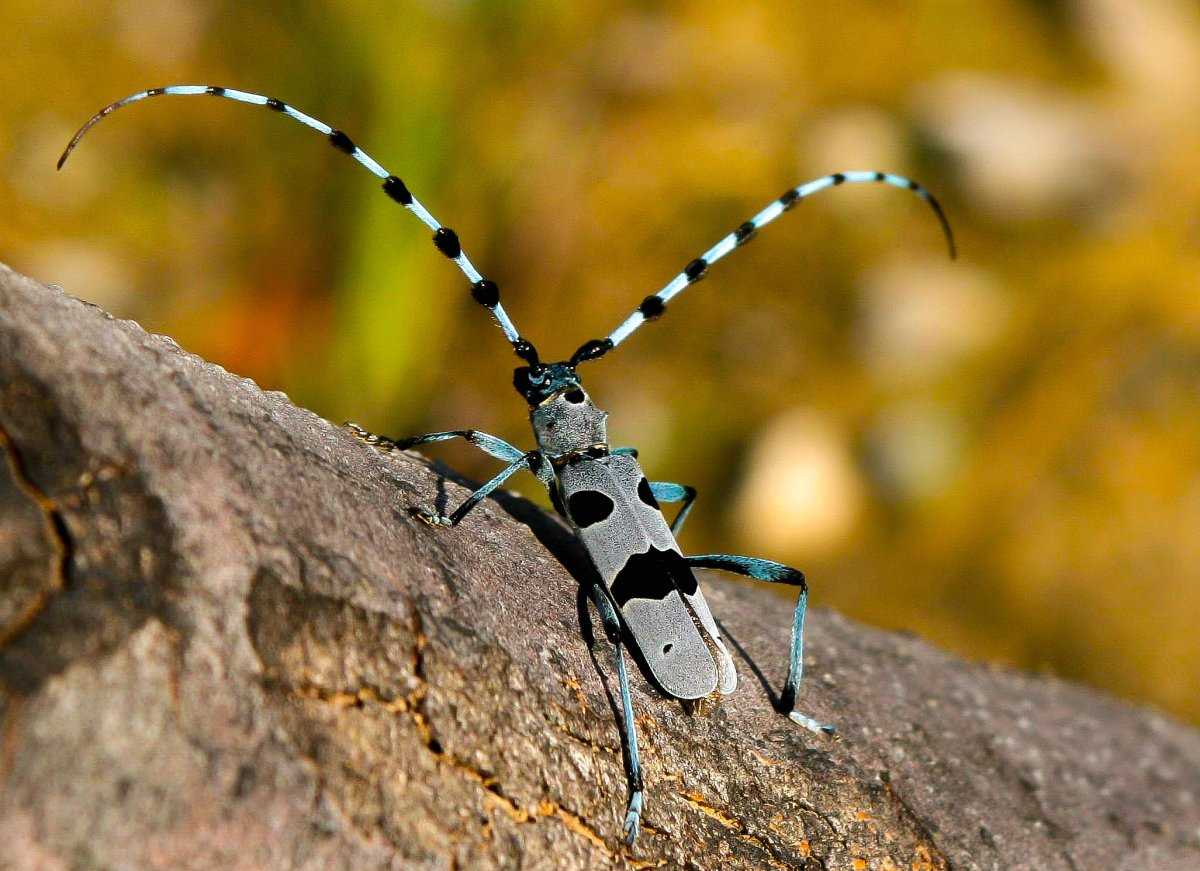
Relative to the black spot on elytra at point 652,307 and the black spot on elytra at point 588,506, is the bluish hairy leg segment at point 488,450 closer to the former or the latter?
the black spot on elytra at point 588,506

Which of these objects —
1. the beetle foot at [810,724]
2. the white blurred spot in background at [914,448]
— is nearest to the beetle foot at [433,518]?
the beetle foot at [810,724]

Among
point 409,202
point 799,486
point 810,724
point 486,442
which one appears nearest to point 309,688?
point 810,724

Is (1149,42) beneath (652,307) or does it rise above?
above

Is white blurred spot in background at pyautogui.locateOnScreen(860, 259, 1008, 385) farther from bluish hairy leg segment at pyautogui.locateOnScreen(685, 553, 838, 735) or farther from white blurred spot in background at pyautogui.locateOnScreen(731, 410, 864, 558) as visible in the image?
bluish hairy leg segment at pyautogui.locateOnScreen(685, 553, 838, 735)

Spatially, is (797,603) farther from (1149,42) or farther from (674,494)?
(1149,42)

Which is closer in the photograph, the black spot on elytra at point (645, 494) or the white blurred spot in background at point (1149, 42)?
the black spot on elytra at point (645, 494)

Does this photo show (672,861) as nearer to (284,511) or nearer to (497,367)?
(284,511)

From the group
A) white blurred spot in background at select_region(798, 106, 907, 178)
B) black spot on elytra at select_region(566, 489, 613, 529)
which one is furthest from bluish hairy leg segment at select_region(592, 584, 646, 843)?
white blurred spot in background at select_region(798, 106, 907, 178)
